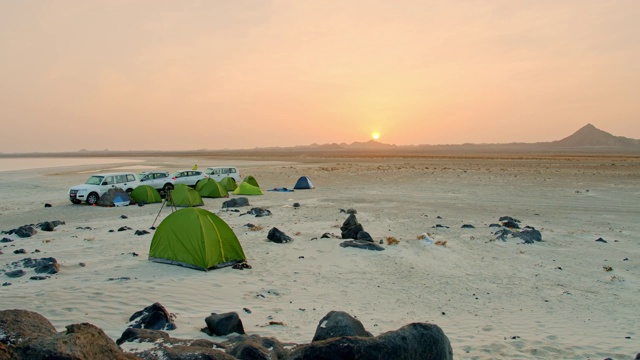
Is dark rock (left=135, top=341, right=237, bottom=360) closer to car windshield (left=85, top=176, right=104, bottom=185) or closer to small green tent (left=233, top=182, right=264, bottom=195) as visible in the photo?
car windshield (left=85, top=176, right=104, bottom=185)

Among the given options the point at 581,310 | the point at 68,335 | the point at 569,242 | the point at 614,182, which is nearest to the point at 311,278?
the point at 581,310

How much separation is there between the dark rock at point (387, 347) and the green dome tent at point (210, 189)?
26.3m

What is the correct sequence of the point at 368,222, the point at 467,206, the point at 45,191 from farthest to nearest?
the point at 45,191 → the point at 467,206 → the point at 368,222

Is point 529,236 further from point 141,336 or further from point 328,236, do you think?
point 141,336

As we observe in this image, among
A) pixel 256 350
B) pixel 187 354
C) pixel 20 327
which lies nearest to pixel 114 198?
pixel 20 327

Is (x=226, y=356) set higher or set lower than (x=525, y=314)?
higher

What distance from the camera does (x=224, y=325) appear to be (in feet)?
27.2

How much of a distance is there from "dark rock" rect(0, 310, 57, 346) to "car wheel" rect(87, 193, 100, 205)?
23.2 meters

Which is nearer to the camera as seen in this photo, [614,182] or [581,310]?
[581,310]

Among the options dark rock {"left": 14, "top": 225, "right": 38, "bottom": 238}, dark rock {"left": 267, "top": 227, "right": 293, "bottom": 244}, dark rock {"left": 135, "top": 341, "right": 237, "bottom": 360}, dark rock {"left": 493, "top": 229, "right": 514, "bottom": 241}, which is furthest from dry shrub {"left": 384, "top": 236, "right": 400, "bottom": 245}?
dark rock {"left": 14, "top": 225, "right": 38, "bottom": 238}

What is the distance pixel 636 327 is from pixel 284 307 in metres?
6.92

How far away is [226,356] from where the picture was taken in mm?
5977

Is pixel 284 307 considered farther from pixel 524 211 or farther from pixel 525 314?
pixel 524 211

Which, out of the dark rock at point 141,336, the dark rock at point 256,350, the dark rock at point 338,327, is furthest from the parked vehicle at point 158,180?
the dark rock at point 338,327
